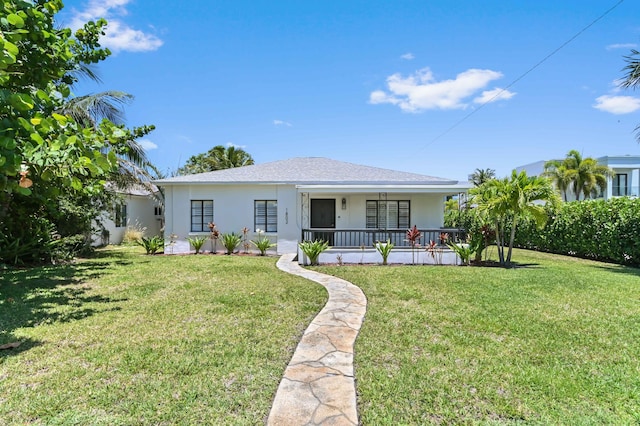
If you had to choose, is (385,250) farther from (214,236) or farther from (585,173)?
(585,173)

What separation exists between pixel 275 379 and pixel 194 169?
3831cm

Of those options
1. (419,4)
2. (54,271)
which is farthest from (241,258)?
(419,4)

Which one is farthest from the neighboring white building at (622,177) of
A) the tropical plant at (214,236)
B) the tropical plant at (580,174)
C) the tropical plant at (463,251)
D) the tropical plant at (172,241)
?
the tropical plant at (172,241)

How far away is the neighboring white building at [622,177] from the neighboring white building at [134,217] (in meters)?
39.0

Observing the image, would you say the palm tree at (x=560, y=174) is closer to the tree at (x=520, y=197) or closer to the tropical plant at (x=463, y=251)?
the tree at (x=520, y=197)

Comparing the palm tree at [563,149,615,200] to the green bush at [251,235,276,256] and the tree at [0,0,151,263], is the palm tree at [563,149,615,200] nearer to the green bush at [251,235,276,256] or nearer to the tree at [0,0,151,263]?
the green bush at [251,235,276,256]

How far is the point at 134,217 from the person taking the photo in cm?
2450

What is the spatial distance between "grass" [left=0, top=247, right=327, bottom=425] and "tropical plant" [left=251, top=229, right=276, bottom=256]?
595 centimetres

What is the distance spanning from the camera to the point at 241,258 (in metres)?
14.7

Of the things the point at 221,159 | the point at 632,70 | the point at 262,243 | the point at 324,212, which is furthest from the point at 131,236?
the point at 632,70

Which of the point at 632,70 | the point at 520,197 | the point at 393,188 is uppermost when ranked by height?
the point at 632,70

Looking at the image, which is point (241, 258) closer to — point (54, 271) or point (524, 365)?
point (54, 271)

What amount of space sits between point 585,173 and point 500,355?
36.2m

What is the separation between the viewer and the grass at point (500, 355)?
3.53 m
